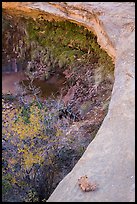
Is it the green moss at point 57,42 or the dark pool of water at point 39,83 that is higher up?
the green moss at point 57,42

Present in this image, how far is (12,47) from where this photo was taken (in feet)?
45.8

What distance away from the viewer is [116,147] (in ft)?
18.1

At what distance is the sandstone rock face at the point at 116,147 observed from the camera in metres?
4.95

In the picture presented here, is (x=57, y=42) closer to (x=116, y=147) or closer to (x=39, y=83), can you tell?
(x=39, y=83)

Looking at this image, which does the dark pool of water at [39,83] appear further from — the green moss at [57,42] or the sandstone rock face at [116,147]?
the sandstone rock face at [116,147]

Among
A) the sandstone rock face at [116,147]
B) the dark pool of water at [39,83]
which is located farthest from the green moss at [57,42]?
the sandstone rock face at [116,147]

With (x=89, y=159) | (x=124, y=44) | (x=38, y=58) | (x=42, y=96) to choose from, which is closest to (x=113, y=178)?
(x=89, y=159)

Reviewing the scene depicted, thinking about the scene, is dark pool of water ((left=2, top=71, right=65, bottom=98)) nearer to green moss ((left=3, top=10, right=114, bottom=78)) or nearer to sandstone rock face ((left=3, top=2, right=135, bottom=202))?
green moss ((left=3, top=10, right=114, bottom=78))

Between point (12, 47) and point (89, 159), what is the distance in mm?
9128

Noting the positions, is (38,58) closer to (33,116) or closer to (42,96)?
(42,96)

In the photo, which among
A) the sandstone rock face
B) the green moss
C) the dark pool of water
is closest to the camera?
the sandstone rock face

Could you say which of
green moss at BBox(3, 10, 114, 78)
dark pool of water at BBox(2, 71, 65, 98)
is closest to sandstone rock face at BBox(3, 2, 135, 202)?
green moss at BBox(3, 10, 114, 78)

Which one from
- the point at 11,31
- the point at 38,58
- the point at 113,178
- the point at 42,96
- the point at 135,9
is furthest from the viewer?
the point at 11,31

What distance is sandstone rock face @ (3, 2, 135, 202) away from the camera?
495cm
